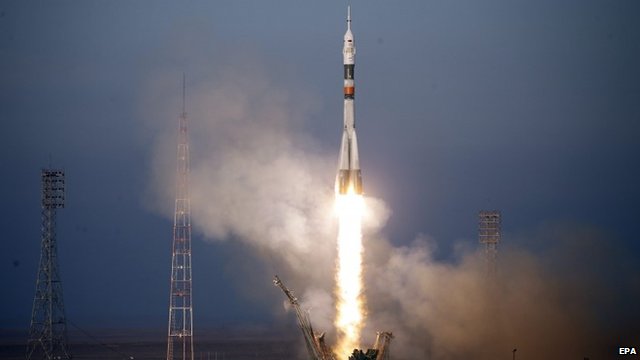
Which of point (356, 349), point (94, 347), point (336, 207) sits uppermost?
point (94, 347)

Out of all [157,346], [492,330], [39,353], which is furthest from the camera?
[157,346]

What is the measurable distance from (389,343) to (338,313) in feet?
10.3

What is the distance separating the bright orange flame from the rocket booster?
127cm

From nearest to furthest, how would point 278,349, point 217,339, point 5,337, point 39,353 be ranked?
1. point 39,353
2. point 278,349
3. point 217,339
4. point 5,337

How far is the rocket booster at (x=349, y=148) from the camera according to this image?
6881 cm

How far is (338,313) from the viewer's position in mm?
72875

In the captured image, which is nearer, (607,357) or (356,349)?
(356,349)

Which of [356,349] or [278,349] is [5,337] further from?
[356,349]

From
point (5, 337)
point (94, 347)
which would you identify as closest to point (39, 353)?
point (94, 347)

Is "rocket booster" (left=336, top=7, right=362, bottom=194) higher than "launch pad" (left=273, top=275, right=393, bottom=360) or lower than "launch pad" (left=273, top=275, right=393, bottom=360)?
higher

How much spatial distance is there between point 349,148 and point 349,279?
7293 mm

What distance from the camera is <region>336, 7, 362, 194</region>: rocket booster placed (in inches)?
2709

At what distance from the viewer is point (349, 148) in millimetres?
70188

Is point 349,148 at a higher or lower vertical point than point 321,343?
higher
